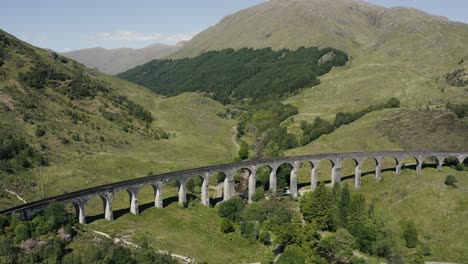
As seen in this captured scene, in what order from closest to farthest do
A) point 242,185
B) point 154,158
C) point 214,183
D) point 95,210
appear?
point 95,210
point 214,183
point 242,185
point 154,158

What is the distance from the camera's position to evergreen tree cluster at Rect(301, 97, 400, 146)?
497 ft

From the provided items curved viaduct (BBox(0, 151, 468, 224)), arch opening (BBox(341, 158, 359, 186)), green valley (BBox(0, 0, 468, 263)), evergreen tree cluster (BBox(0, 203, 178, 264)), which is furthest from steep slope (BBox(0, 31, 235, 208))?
arch opening (BBox(341, 158, 359, 186))

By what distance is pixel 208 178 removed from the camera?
88.9 meters

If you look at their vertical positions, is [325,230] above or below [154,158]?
below

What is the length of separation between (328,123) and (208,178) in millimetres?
85127

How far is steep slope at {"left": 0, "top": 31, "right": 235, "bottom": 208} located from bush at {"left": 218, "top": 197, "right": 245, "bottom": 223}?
109ft

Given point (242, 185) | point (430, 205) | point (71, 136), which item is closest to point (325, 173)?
point (242, 185)

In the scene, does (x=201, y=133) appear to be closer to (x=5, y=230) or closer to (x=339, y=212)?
(x=339, y=212)

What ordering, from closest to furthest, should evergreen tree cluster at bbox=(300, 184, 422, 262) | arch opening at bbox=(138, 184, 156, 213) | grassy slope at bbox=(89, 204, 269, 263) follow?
1. grassy slope at bbox=(89, 204, 269, 263)
2. evergreen tree cluster at bbox=(300, 184, 422, 262)
3. arch opening at bbox=(138, 184, 156, 213)

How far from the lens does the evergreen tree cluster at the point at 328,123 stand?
15138cm

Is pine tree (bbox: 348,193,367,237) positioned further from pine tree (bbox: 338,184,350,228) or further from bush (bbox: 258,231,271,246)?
bush (bbox: 258,231,271,246)

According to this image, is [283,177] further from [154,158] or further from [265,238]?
[154,158]

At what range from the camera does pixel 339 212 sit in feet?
269

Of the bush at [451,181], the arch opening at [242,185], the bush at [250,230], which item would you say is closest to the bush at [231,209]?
the bush at [250,230]
